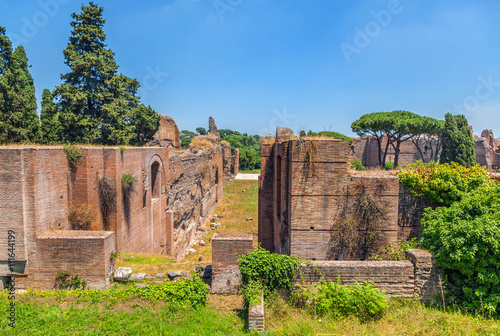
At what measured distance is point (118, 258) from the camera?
324 inches

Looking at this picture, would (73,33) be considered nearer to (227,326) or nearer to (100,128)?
(100,128)

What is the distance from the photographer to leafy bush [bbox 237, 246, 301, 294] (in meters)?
5.42

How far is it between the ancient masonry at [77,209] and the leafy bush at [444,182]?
25.9ft

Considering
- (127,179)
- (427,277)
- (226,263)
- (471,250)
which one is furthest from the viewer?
(127,179)

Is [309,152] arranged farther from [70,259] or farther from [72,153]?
[72,153]

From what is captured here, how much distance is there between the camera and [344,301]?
515 cm

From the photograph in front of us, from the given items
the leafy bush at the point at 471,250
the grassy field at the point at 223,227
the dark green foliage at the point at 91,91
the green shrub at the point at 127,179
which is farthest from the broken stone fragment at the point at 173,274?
the dark green foliage at the point at 91,91

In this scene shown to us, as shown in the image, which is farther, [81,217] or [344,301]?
[81,217]

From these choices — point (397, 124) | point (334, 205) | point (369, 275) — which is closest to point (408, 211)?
point (334, 205)

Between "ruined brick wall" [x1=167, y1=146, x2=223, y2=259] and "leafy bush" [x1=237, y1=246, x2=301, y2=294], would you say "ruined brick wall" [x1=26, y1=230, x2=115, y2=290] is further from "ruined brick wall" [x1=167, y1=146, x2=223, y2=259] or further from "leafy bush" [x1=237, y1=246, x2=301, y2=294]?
"ruined brick wall" [x1=167, y1=146, x2=223, y2=259]

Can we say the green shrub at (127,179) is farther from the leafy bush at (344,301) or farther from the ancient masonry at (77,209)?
the leafy bush at (344,301)

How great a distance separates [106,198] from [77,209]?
2.96 ft

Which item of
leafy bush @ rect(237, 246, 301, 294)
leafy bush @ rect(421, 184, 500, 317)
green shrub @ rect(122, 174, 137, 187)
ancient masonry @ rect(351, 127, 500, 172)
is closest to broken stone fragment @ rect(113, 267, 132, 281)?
green shrub @ rect(122, 174, 137, 187)

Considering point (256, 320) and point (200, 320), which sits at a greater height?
point (256, 320)
